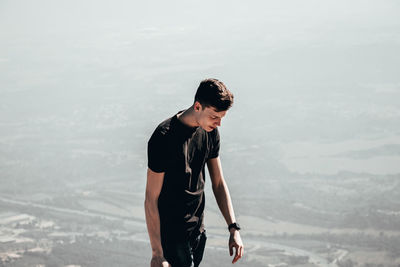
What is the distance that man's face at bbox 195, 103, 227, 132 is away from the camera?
121 inches

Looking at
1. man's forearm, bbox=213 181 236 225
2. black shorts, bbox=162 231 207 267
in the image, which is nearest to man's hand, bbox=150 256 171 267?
black shorts, bbox=162 231 207 267

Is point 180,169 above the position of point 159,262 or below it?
above

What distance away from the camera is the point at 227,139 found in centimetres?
12025

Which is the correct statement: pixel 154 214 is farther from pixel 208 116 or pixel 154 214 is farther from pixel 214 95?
pixel 214 95

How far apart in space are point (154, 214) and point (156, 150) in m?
0.35

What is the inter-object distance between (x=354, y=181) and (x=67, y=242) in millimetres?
41340

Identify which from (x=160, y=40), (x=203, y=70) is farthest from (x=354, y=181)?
(x=160, y=40)

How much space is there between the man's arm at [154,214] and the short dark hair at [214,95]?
41 centimetres

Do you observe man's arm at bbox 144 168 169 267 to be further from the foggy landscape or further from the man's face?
the foggy landscape

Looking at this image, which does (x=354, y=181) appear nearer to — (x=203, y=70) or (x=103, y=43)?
(x=203, y=70)

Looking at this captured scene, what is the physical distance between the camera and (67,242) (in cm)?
6631

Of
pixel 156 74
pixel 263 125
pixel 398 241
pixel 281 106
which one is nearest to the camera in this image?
pixel 398 241

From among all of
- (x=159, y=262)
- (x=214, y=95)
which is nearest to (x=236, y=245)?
(x=159, y=262)

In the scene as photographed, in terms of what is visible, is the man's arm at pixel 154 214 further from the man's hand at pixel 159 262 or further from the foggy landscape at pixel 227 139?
the foggy landscape at pixel 227 139
